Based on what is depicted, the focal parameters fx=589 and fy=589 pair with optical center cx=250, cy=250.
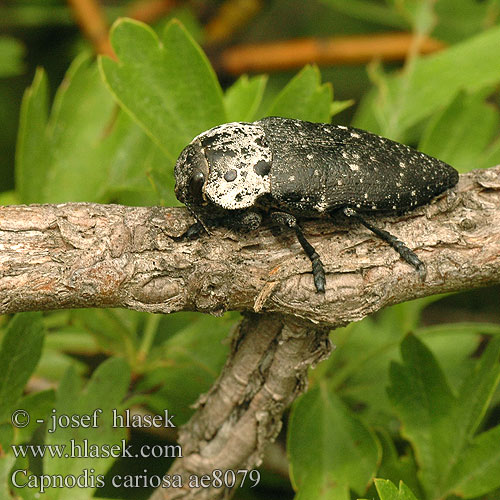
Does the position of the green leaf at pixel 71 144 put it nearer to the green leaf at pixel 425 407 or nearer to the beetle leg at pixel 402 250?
the beetle leg at pixel 402 250

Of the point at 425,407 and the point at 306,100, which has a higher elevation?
the point at 306,100

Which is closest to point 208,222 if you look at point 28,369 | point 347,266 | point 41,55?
point 347,266

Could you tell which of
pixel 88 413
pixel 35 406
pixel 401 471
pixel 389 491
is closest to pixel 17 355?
pixel 35 406

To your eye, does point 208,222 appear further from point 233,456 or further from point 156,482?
point 156,482

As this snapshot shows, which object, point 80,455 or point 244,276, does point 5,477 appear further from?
point 244,276

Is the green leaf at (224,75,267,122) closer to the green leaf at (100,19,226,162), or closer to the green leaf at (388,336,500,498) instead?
the green leaf at (100,19,226,162)

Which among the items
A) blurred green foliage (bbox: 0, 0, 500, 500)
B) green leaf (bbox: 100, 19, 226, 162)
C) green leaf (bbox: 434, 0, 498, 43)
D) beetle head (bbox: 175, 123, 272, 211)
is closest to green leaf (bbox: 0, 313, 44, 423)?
blurred green foliage (bbox: 0, 0, 500, 500)
